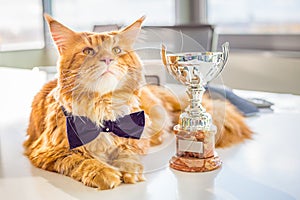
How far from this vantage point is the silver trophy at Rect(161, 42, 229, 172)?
87cm

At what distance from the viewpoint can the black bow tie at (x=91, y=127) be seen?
828 mm

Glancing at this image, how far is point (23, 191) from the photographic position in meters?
0.76

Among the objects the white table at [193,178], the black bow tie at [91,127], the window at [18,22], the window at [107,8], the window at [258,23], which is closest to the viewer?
the white table at [193,178]

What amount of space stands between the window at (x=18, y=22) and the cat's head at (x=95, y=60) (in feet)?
5.30

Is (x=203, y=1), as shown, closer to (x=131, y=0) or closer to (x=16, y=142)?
(x=131, y=0)

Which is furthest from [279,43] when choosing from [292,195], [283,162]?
[292,195]

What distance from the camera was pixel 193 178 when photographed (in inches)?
32.1

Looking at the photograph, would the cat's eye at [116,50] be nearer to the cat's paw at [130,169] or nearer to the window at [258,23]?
the cat's paw at [130,169]

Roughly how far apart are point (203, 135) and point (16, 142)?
0.51 meters

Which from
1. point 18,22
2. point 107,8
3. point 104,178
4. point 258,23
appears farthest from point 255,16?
point 104,178

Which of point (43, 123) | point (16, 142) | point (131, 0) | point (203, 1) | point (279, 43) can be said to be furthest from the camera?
point (203, 1)

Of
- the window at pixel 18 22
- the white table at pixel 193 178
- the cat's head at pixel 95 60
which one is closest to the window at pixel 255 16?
the window at pixel 18 22

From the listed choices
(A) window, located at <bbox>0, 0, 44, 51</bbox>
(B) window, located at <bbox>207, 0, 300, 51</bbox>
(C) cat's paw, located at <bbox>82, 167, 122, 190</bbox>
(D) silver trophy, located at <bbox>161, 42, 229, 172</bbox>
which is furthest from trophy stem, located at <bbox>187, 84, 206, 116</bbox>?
(B) window, located at <bbox>207, 0, 300, 51</bbox>

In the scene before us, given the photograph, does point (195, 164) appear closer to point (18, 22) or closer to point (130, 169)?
point (130, 169)
